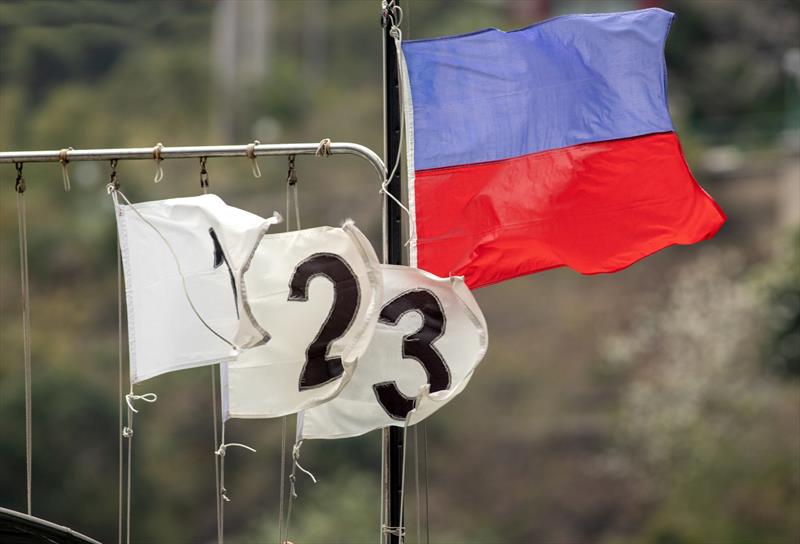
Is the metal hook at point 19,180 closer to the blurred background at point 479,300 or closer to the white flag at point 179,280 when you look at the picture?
the white flag at point 179,280

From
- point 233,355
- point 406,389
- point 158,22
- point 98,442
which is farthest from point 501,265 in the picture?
point 158,22

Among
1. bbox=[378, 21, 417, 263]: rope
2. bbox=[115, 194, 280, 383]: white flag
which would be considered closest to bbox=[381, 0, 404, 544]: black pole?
bbox=[378, 21, 417, 263]: rope

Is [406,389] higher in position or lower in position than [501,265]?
lower

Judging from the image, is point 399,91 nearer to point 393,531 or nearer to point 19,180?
point 19,180

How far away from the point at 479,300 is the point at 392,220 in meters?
29.7

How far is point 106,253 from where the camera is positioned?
36562 mm

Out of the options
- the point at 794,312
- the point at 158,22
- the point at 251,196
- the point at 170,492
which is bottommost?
the point at 170,492

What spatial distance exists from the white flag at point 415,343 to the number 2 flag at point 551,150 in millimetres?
451

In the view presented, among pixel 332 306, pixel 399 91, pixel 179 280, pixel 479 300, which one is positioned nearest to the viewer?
pixel 332 306

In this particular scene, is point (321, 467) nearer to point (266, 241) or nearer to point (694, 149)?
point (694, 149)

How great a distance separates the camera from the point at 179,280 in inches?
301

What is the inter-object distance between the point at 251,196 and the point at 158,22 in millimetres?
7838

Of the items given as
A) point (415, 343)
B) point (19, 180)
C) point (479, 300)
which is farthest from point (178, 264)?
point (479, 300)

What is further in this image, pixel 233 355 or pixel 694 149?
pixel 694 149
